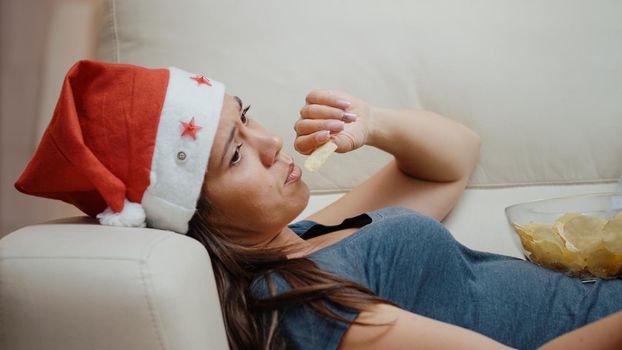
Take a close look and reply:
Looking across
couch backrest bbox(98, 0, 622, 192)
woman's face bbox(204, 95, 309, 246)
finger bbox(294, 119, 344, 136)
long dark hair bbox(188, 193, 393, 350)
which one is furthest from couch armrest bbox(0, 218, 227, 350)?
couch backrest bbox(98, 0, 622, 192)

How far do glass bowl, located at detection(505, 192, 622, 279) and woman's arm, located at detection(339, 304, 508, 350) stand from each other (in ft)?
1.16

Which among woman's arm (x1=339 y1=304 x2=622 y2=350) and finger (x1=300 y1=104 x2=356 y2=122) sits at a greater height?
finger (x1=300 y1=104 x2=356 y2=122)

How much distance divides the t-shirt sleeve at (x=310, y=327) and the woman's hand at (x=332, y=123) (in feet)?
1.16

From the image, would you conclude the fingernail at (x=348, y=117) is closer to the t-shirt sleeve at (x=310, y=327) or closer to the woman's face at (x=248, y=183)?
the woman's face at (x=248, y=183)

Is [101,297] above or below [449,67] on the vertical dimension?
below

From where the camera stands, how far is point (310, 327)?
0.96 m

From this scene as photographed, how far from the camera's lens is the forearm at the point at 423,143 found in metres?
1.40

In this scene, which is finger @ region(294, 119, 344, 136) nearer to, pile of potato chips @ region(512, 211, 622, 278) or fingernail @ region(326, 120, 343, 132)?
fingernail @ region(326, 120, 343, 132)

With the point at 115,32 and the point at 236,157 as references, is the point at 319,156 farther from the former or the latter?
the point at 115,32

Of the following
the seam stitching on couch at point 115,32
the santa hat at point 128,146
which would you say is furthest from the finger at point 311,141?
the seam stitching on couch at point 115,32

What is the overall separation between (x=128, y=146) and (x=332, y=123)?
0.39 m

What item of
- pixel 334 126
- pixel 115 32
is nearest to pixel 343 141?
pixel 334 126

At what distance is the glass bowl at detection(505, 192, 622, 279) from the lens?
115 cm

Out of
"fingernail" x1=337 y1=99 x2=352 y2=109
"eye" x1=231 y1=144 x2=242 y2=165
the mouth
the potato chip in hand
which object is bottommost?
the mouth
